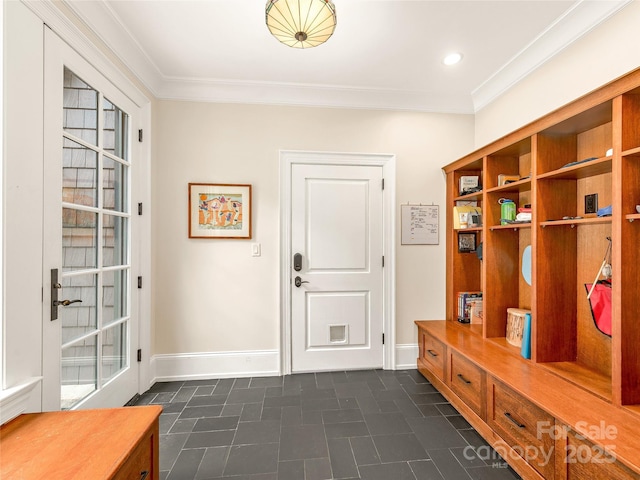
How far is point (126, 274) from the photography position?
230 centimetres

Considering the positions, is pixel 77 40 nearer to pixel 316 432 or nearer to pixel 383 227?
pixel 383 227

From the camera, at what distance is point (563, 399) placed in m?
1.49

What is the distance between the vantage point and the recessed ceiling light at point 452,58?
7.60 feet

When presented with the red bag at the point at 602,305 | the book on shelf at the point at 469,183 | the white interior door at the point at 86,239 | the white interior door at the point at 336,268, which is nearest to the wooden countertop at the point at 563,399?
the red bag at the point at 602,305

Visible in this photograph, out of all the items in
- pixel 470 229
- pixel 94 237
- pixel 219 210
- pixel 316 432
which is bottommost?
pixel 316 432

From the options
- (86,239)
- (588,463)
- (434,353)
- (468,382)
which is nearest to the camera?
(588,463)

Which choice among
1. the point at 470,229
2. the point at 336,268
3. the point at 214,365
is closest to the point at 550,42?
the point at 470,229

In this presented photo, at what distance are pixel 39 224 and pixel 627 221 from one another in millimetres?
2831

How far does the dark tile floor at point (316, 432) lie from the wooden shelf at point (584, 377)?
621 mm

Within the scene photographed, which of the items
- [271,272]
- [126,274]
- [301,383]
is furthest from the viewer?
[271,272]

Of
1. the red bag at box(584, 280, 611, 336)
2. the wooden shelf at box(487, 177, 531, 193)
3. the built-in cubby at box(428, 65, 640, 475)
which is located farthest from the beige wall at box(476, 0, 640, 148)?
the red bag at box(584, 280, 611, 336)

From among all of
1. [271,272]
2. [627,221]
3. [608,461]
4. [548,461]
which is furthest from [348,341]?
[627,221]

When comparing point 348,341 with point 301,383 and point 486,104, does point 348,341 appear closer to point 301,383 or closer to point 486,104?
point 301,383

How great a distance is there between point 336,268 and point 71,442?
2.14 meters
